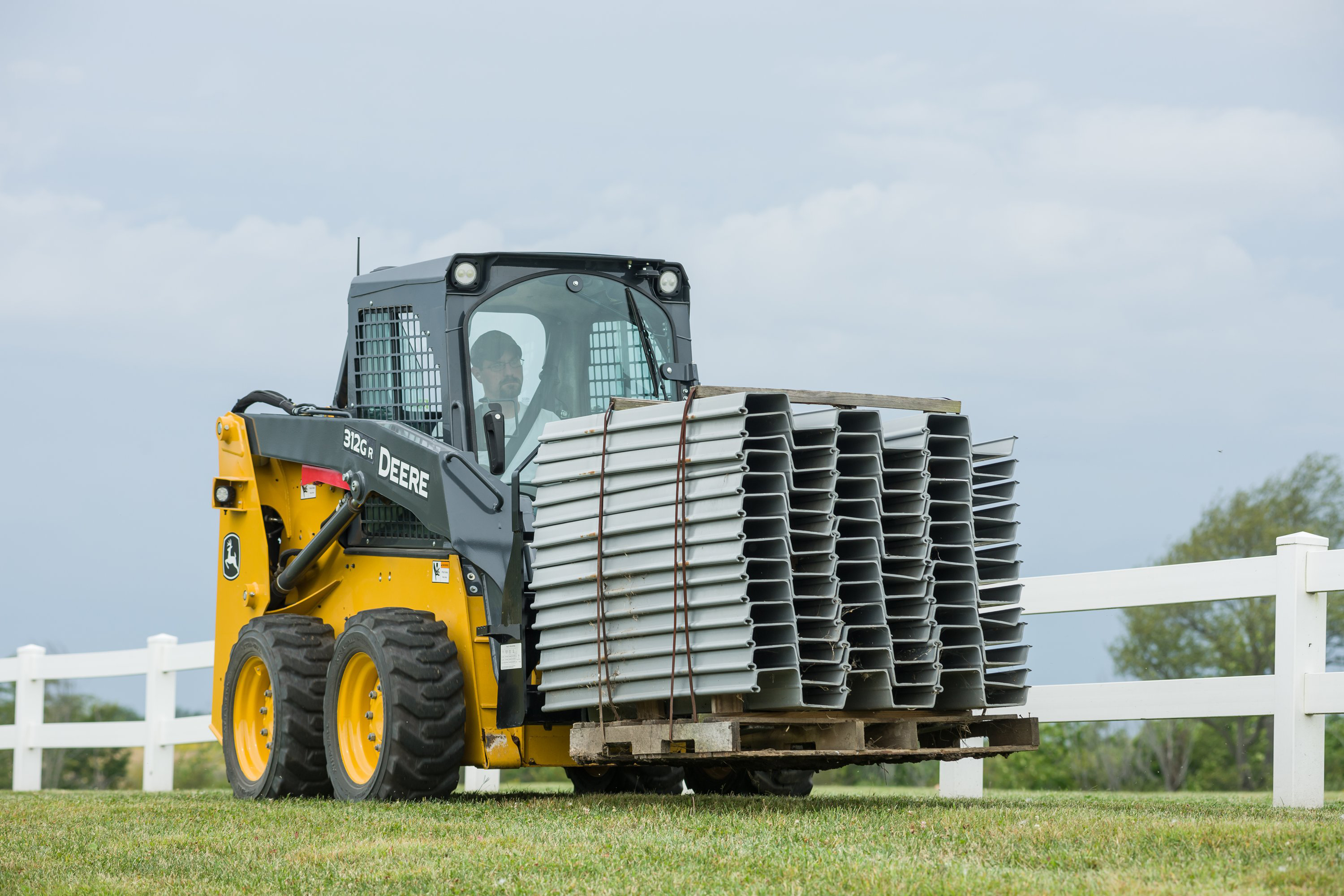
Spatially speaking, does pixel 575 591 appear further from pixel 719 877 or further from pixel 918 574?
pixel 719 877

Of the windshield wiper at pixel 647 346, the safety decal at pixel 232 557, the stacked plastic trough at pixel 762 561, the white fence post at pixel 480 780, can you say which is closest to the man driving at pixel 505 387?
the windshield wiper at pixel 647 346

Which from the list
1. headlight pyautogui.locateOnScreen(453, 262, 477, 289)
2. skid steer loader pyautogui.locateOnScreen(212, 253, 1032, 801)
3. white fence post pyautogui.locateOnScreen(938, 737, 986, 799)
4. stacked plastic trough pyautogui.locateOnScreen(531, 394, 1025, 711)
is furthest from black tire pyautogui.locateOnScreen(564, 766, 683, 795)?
headlight pyautogui.locateOnScreen(453, 262, 477, 289)

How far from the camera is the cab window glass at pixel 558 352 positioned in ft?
31.3

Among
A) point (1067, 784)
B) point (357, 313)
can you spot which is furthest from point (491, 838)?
point (1067, 784)

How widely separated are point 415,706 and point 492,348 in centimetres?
238

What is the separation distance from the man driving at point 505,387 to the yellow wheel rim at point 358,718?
61.9 inches

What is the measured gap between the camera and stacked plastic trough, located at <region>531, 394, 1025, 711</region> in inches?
292

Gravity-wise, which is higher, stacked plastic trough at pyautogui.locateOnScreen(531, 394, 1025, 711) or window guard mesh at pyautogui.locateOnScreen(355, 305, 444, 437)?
window guard mesh at pyautogui.locateOnScreen(355, 305, 444, 437)

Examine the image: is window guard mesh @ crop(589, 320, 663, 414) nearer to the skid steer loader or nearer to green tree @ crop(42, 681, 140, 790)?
the skid steer loader

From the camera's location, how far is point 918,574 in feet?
26.3

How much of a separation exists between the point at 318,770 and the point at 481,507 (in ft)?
7.54

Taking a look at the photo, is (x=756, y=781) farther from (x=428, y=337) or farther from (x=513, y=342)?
(x=428, y=337)

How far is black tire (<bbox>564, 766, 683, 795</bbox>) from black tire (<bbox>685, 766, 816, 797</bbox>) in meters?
0.23

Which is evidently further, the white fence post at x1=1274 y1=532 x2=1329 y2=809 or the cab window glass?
the cab window glass
